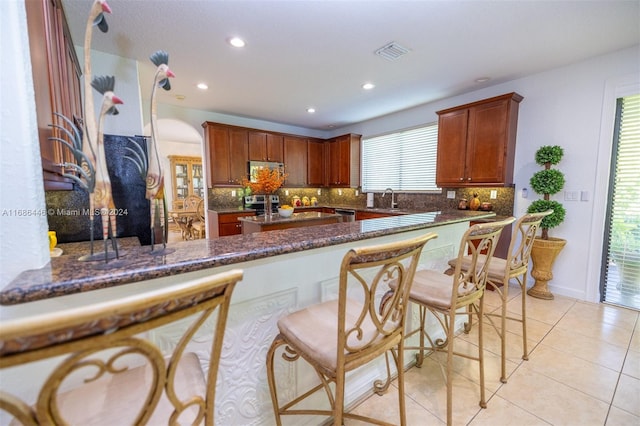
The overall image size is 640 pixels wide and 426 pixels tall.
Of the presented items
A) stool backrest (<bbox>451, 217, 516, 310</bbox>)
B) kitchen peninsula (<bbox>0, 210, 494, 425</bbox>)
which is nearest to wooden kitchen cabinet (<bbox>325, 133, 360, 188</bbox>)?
kitchen peninsula (<bbox>0, 210, 494, 425</bbox>)

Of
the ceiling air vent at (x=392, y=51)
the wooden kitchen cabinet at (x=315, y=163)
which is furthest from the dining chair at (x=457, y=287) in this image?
the wooden kitchen cabinet at (x=315, y=163)

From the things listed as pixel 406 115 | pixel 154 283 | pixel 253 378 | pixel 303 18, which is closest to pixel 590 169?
pixel 406 115

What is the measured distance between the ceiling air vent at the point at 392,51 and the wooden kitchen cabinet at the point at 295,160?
3.04m

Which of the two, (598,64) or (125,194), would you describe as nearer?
(125,194)

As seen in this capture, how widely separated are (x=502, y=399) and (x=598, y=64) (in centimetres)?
350

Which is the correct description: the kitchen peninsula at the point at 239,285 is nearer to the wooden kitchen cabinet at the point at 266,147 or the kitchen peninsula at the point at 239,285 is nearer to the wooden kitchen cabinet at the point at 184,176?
the wooden kitchen cabinet at the point at 266,147

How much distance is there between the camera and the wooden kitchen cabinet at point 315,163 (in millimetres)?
5801

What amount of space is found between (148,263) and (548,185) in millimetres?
3813

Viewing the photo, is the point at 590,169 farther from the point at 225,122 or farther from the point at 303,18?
the point at 225,122

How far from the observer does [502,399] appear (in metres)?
1.62

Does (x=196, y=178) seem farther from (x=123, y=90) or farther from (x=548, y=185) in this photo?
(x=548, y=185)

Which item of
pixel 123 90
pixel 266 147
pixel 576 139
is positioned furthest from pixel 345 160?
pixel 123 90

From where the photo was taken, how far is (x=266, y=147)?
5.12 meters

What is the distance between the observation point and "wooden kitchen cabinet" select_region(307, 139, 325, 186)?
228 inches
